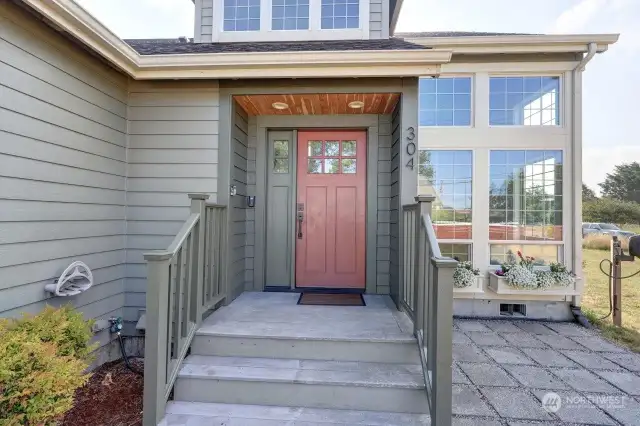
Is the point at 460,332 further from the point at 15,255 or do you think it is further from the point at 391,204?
the point at 15,255

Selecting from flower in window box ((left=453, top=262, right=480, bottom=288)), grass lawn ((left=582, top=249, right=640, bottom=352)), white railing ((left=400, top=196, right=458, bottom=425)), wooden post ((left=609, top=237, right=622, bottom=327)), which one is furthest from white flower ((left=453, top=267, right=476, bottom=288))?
wooden post ((left=609, top=237, right=622, bottom=327))

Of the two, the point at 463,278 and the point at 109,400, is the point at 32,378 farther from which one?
the point at 463,278

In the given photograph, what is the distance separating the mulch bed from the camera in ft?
6.57

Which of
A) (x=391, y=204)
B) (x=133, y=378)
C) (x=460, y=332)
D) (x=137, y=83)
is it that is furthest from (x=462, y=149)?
(x=133, y=378)

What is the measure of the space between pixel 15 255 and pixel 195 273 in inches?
42.6

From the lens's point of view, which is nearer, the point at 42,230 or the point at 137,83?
the point at 42,230

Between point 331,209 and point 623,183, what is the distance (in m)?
19.7

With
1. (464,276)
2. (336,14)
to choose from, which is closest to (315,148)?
(336,14)

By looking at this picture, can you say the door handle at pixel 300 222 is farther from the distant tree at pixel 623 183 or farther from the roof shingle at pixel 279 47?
the distant tree at pixel 623 183

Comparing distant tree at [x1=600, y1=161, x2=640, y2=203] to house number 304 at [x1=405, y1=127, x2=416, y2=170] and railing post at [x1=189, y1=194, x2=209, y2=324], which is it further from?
railing post at [x1=189, y1=194, x2=209, y2=324]

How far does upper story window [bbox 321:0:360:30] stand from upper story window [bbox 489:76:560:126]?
1.97m

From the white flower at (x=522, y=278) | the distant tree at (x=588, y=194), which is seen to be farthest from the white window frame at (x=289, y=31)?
the distant tree at (x=588, y=194)

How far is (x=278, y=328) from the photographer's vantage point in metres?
2.41

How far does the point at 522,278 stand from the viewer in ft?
12.4
